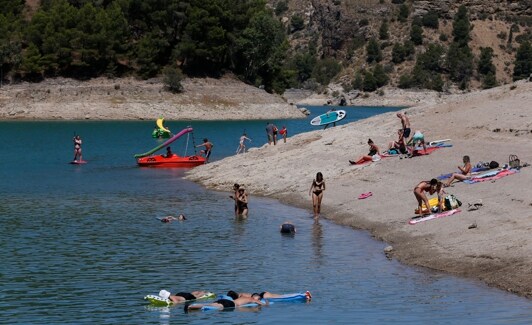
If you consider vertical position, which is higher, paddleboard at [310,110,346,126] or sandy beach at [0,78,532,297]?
paddleboard at [310,110,346,126]

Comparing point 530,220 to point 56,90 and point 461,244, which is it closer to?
point 461,244

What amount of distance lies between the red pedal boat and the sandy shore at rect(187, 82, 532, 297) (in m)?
3.66

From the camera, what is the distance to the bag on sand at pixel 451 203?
3212 cm

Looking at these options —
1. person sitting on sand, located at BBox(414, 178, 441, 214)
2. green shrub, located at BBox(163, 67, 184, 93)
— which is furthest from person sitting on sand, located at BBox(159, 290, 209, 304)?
green shrub, located at BBox(163, 67, 184, 93)

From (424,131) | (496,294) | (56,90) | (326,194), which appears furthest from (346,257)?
(56,90)

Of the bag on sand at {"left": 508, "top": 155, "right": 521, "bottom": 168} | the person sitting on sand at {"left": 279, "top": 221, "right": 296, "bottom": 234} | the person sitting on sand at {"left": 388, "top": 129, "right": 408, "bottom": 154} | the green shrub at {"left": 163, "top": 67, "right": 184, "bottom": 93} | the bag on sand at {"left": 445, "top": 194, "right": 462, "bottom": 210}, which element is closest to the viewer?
the bag on sand at {"left": 445, "top": 194, "right": 462, "bottom": 210}

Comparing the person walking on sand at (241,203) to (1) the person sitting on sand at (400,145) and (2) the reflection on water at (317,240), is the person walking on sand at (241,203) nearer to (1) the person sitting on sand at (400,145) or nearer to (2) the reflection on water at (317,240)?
(2) the reflection on water at (317,240)

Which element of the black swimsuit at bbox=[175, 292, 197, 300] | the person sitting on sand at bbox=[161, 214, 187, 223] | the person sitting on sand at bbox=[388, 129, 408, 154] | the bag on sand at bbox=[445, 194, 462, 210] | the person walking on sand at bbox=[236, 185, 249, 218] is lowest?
the black swimsuit at bbox=[175, 292, 197, 300]

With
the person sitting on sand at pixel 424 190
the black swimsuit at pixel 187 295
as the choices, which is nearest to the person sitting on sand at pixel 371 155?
the person sitting on sand at pixel 424 190

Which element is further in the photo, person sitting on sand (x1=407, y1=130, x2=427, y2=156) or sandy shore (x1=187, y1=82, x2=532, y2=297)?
person sitting on sand (x1=407, y1=130, x2=427, y2=156)

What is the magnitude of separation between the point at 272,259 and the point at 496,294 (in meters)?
7.98

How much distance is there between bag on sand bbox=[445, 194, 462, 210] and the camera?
105 ft

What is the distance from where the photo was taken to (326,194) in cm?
4156

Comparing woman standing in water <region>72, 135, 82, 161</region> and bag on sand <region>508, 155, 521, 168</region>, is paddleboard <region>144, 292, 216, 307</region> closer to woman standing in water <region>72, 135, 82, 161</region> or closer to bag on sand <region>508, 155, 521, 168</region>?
bag on sand <region>508, 155, 521, 168</region>
